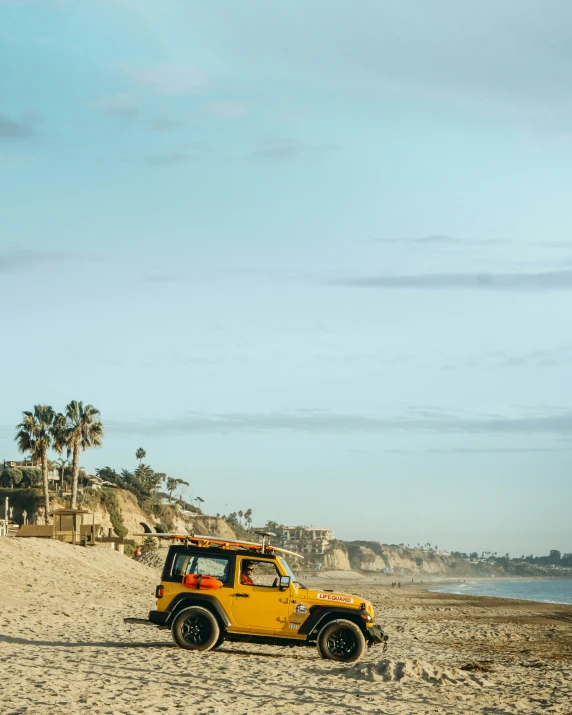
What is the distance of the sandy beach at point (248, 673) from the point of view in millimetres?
12156

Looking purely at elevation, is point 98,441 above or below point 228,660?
above

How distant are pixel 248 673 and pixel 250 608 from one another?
6.92ft

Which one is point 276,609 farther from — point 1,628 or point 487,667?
point 1,628

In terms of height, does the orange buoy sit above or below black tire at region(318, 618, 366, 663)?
above

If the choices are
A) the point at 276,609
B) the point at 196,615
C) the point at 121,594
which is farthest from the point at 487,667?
the point at 121,594

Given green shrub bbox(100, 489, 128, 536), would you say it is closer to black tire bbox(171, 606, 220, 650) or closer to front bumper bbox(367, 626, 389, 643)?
black tire bbox(171, 606, 220, 650)

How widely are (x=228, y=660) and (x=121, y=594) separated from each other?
67.8 feet

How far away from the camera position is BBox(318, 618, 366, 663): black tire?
16.8 metres

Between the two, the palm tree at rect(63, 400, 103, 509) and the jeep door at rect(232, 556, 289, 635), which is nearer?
the jeep door at rect(232, 556, 289, 635)

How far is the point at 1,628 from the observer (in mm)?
20094

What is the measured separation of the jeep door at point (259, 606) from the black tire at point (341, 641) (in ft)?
2.82

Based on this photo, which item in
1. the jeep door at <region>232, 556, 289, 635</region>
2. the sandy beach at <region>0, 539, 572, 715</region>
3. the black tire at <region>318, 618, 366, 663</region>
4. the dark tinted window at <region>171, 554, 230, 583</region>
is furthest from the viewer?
the dark tinted window at <region>171, 554, 230, 583</region>

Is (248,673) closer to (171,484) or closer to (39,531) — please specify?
(39,531)

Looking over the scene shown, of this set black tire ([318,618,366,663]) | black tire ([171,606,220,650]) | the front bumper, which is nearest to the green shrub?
black tire ([171,606,220,650])
